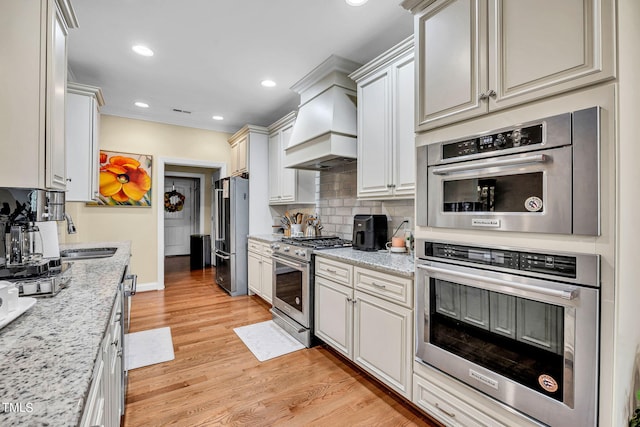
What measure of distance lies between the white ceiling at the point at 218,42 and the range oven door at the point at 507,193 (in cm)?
145

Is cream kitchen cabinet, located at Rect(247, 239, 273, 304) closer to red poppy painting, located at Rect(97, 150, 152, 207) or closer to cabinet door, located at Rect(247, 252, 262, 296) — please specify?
cabinet door, located at Rect(247, 252, 262, 296)

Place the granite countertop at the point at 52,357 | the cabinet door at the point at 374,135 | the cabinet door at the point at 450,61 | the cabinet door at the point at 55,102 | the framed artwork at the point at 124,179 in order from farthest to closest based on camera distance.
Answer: the framed artwork at the point at 124,179
the cabinet door at the point at 374,135
the cabinet door at the point at 450,61
the cabinet door at the point at 55,102
the granite countertop at the point at 52,357

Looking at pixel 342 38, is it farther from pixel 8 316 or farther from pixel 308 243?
pixel 8 316

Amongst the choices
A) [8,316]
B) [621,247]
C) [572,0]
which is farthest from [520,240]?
[8,316]

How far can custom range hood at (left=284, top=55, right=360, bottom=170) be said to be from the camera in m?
2.86

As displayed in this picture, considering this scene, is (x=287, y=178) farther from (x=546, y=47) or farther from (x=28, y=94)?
(x=546, y=47)

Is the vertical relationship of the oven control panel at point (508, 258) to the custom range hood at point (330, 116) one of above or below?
below

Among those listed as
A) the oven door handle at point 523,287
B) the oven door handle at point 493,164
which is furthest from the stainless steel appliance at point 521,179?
the oven door handle at point 523,287

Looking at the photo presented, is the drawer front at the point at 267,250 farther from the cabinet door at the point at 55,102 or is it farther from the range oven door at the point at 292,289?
the cabinet door at the point at 55,102

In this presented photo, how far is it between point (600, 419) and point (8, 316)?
204 centimetres

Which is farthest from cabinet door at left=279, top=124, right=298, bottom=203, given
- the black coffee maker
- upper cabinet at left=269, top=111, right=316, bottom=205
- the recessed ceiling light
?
the recessed ceiling light

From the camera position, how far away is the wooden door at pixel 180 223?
26.6ft

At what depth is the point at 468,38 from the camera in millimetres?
1504

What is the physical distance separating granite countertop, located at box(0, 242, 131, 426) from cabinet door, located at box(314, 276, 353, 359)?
1.57m
